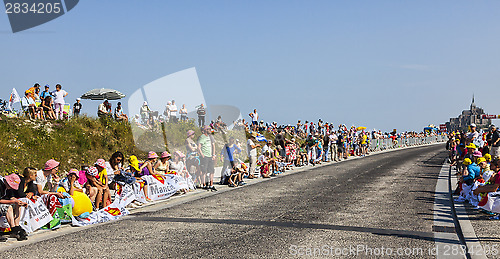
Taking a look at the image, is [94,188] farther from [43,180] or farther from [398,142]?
[398,142]

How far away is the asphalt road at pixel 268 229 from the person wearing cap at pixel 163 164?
5.62 ft

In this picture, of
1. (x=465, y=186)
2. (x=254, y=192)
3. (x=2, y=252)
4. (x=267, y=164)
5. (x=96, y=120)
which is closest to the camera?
(x=2, y=252)

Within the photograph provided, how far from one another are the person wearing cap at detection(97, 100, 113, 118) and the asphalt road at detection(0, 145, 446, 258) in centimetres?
1406

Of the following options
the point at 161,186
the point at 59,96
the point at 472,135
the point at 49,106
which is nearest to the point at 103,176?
the point at 161,186

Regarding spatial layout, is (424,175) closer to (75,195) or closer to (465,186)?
(465,186)

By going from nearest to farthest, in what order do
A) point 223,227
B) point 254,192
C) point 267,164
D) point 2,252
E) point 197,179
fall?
point 2,252 → point 223,227 → point 254,192 → point 197,179 → point 267,164

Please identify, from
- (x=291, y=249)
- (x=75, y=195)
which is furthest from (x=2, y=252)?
(x=291, y=249)

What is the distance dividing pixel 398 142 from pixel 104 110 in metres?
38.7

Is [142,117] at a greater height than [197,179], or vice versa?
[142,117]

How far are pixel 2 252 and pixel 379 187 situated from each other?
1165 centimetres

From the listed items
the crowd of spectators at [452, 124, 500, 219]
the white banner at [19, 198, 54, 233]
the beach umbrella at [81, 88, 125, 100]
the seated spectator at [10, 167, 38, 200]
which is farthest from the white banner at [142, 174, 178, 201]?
the beach umbrella at [81, 88, 125, 100]

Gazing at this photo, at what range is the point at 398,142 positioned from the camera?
54.9 m

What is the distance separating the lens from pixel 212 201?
1275 cm

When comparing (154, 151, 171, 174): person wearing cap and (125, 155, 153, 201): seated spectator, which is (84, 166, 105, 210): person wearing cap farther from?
(154, 151, 171, 174): person wearing cap
